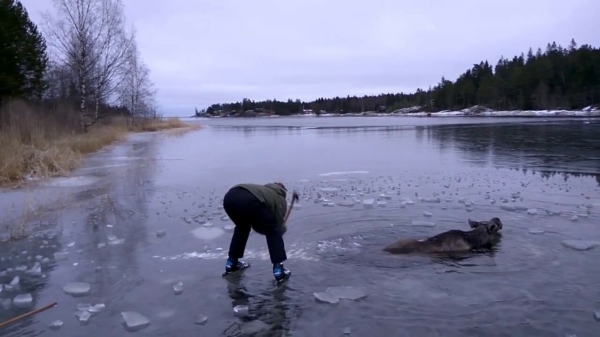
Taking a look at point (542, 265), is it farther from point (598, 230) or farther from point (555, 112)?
point (555, 112)

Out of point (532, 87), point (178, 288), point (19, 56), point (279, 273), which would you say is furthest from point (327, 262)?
point (532, 87)

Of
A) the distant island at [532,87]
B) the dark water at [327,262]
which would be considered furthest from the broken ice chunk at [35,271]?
the distant island at [532,87]

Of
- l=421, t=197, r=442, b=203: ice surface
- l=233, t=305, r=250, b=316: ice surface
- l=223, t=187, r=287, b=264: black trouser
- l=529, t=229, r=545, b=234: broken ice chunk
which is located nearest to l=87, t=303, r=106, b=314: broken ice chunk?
l=233, t=305, r=250, b=316: ice surface

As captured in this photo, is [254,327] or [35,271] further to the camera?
[35,271]

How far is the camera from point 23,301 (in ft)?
17.4

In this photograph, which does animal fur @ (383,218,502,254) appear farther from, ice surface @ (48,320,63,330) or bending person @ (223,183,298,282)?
ice surface @ (48,320,63,330)

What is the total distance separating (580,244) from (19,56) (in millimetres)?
33878

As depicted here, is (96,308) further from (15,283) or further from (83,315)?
(15,283)

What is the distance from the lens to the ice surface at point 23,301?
17.2 feet

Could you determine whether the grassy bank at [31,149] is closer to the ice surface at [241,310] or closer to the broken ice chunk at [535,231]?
the ice surface at [241,310]

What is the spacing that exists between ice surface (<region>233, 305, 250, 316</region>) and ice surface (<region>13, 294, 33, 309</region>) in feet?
7.19

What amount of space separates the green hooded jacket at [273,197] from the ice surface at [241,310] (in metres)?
1.15

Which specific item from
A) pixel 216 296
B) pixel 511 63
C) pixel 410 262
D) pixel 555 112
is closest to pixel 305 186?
pixel 410 262

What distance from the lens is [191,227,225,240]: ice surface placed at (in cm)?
792
